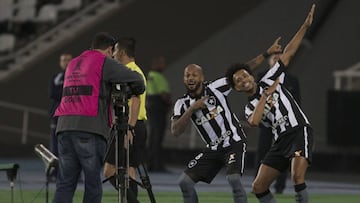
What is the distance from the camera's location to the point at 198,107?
14.0m

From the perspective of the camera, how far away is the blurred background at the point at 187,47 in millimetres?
27781

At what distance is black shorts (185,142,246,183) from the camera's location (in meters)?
14.2

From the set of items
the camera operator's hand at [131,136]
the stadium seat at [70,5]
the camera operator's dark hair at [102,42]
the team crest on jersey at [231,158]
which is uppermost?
the stadium seat at [70,5]

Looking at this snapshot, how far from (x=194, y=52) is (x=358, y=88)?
4.27 m

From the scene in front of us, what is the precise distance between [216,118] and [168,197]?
4.19 metres

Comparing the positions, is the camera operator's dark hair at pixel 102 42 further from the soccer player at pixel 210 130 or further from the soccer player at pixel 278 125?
the soccer player at pixel 278 125

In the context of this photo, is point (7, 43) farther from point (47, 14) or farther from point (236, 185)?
point (236, 185)

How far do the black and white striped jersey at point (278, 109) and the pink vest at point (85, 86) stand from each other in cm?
223

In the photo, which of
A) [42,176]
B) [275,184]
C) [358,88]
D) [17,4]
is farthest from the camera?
[17,4]

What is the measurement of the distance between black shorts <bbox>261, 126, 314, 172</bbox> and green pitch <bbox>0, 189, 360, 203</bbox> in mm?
3528

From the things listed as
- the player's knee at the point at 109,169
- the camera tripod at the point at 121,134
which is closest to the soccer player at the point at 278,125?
the player's knee at the point at 109,169

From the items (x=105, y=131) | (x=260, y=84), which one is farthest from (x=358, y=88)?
(x=105, y=131)

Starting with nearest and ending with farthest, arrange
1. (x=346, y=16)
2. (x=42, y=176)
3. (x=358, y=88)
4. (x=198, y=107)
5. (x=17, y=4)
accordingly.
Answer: (x=198, y=107) → (x=42, y=176) → (x=358, y=88) → (x=346, y=16) → (x=17, y=4)

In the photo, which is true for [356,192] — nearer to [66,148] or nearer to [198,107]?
[198,107]
